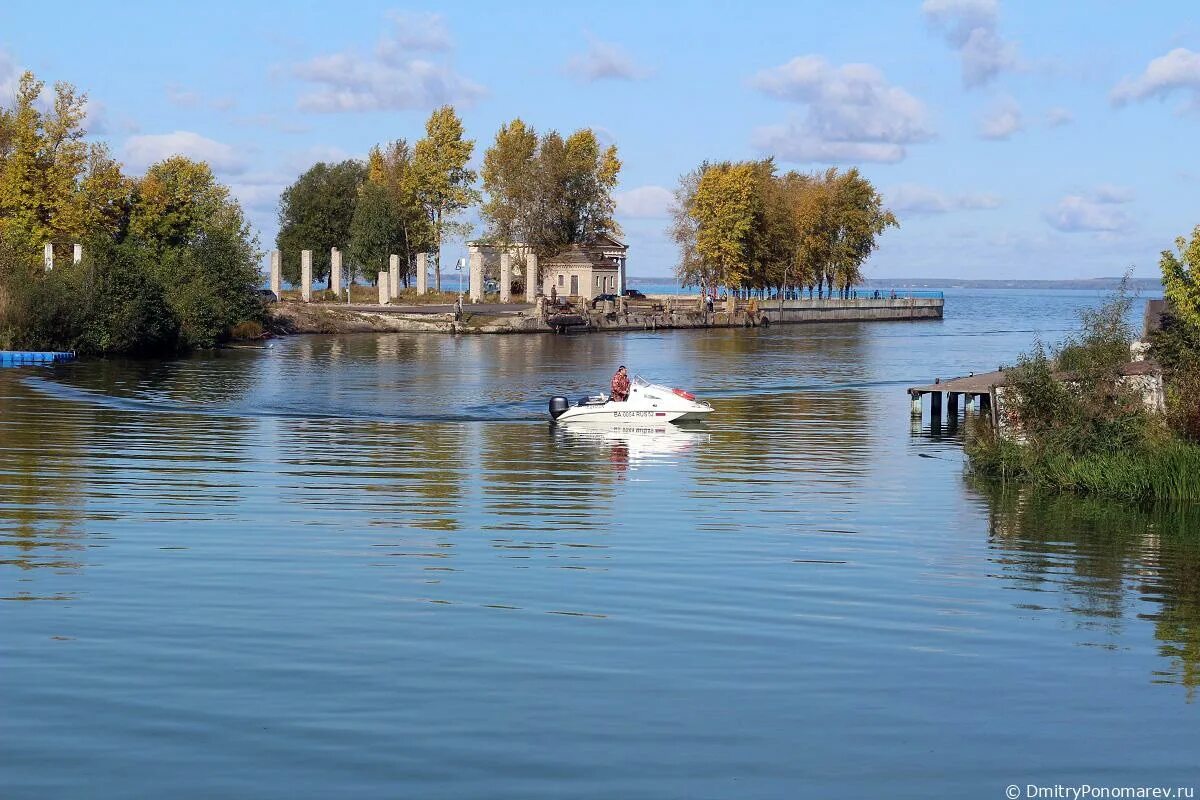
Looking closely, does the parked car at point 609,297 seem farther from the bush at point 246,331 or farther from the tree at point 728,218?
the bush at point 246,331

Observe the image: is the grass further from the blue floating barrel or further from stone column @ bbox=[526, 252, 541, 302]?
stone column @ bbox=[526, 252, 541, 302]

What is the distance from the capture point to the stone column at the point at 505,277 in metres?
138

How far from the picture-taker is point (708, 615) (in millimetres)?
19656

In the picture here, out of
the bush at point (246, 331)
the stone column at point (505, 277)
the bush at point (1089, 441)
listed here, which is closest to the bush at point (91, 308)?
the bush at point (246, 331)

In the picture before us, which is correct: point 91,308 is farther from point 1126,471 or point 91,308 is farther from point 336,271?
point 1126,471

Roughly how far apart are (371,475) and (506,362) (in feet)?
158

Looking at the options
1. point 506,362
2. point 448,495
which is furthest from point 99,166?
point 448,495

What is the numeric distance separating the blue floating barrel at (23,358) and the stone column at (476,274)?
7219 cm

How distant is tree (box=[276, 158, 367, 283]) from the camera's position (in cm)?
15025

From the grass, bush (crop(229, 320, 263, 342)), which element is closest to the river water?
the grass

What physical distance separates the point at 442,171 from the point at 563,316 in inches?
1002

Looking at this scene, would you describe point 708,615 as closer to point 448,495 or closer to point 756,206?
point 448,495

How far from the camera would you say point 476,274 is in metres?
143

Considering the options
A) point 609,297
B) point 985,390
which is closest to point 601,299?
point 609,297
